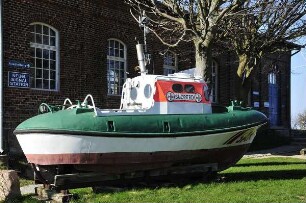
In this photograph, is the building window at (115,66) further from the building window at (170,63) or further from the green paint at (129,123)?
the green paint at (129,123)

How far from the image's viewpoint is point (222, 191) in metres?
9.31

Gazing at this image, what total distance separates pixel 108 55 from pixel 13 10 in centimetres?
422

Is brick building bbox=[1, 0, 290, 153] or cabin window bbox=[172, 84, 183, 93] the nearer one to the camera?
cabin window bbox=[172, 84, 183, 93]

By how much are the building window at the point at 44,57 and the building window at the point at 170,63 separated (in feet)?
19.2

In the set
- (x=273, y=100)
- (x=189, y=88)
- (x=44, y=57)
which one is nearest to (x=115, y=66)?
(x=44, y=57)

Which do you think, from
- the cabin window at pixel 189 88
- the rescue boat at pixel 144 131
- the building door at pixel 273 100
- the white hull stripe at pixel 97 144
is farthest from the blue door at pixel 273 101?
the white hull stripe at pixel 97 144

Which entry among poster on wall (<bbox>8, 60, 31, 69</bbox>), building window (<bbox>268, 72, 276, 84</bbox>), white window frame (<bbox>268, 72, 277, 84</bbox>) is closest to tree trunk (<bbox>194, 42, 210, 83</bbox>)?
poster on wall (<bbox>8, 60, 31, 69</bbox>)

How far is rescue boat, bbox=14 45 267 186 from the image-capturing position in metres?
8.83

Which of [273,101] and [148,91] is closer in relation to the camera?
[148,91]

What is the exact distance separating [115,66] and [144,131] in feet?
28.9

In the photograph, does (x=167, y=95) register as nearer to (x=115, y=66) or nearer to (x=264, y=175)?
(x=264, y=175)

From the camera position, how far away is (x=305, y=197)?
29.1 feet

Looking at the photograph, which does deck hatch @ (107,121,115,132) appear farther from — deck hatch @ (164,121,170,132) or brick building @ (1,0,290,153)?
brick building @ (1,0,290,153)

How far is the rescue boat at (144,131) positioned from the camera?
883 centimetres
